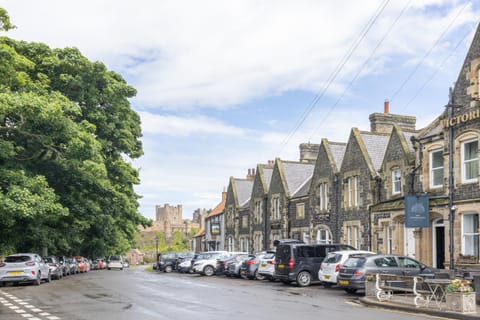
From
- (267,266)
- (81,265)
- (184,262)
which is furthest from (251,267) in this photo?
(81,265)

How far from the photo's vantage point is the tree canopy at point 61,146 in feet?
92.0

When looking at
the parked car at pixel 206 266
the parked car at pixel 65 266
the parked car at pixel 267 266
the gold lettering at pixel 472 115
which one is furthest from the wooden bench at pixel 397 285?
the parked car at pixel 65 266

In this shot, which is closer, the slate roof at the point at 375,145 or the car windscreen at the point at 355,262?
the car windscreen at the point at 355,262

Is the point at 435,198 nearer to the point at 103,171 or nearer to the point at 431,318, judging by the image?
the point at 431,318

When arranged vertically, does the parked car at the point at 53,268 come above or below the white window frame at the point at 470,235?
below

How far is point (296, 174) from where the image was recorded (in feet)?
160

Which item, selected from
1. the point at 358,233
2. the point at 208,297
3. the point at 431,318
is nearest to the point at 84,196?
the point at 358,233

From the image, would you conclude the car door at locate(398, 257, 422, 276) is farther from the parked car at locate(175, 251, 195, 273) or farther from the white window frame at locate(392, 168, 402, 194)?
the parked car at locate(175, 251, 195, 273)

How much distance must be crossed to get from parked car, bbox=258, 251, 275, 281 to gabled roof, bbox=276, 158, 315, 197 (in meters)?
14.7

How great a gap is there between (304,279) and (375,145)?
1229cm

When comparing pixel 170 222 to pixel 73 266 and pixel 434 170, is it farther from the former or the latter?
pixel 434 170

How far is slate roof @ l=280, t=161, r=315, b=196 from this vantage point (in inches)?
1867

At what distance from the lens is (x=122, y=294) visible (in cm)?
2103

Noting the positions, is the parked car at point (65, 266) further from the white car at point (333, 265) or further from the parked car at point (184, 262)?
the white car at point (333, 265)
